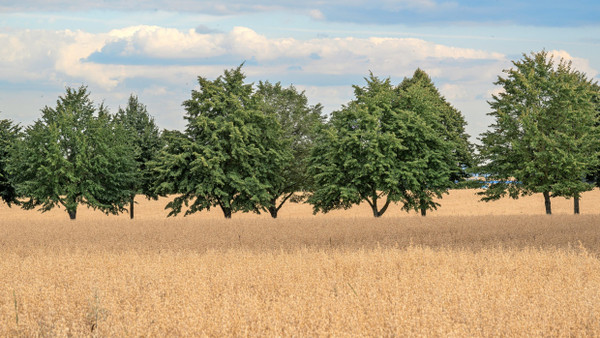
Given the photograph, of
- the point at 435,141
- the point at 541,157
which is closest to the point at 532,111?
the point at 541,157

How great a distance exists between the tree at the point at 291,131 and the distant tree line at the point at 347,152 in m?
0.77

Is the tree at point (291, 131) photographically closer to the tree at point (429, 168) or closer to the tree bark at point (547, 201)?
the tree at point (429, 168)

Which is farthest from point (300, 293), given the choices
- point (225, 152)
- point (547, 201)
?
point (547, 201)

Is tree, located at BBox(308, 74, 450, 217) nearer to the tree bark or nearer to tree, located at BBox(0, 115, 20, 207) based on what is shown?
the tree bark

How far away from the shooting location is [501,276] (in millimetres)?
10328

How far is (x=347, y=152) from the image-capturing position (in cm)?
3419

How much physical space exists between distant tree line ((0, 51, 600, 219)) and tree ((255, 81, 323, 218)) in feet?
2.53

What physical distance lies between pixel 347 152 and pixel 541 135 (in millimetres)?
10710

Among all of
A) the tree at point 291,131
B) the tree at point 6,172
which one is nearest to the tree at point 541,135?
the tree at point 291,131

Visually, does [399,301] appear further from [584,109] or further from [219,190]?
[584,109]

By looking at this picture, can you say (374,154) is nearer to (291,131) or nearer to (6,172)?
(291,131)

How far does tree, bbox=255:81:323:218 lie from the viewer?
3834 cm

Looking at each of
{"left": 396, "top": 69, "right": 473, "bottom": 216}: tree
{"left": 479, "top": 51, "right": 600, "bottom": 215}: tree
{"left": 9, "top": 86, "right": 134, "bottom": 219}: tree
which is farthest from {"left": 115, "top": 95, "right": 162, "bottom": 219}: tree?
{"left": 479, "top": 51, "right": 600, "bottom": 215}: tree

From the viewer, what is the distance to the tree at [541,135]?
32844 millimetres
